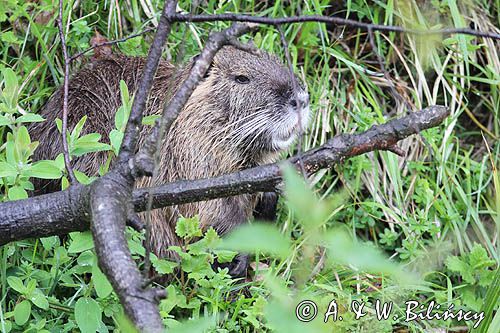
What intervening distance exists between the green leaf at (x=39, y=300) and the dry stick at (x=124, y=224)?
0.52 meters

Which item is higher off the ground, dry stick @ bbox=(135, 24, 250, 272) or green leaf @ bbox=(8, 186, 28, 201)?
dry stick @ bbox=(135, 24, 250, 272)

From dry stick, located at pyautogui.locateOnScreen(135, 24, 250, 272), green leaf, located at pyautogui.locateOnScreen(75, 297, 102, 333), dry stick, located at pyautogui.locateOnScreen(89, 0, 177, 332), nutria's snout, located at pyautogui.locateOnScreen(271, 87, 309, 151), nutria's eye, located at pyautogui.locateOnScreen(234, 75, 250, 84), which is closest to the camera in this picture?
dry stick, located at pyautogui.locateOnScreen(89, 0, 177, 332)

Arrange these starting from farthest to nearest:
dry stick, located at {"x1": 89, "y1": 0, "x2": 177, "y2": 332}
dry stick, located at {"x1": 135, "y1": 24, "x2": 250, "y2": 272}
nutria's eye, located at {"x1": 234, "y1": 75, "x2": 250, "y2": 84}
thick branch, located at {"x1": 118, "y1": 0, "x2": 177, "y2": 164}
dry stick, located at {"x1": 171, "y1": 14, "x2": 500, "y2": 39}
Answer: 1. nutria's eye, located at {"x1": 234, "y1": 75, "x2": 250, "y2": 84}
2. thick branch, located at {"x1": 118, "y1": 0, "x2": 177, "y2": 164}
3. dry stick, located at {"x1": 135, "y1": 24, "x2": 250, "y2": 272}
4. dry stick, located at {"x1": 171, "y1": 14, "x2": 500, "y2": 39}
5. dry stick, located at {"x1": 89, "y1": 0, "x2": 177, "y2": 332}

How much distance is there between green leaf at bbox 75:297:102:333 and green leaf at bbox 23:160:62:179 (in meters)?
0.32

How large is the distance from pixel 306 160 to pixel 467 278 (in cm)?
101

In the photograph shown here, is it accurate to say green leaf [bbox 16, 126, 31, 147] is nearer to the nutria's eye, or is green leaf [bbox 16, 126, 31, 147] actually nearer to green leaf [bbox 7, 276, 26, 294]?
green leaf [bbox 7, 276, 26, 294]

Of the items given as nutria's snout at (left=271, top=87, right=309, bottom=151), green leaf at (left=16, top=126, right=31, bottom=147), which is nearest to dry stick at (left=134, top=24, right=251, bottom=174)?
green leaf at (left=16, top=126, right=31, bottom=147)

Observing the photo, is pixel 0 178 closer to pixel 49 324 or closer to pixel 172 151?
pixel 49 324

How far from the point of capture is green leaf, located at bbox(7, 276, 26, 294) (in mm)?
2082

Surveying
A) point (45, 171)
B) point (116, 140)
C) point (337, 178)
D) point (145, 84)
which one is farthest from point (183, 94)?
point (337, 178)

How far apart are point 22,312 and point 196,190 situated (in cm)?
59

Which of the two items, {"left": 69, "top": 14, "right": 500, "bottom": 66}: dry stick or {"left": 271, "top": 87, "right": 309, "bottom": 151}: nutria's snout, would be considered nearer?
{"left": 69, "top": 14, "right": 500, "bottom": 66}: dry stick

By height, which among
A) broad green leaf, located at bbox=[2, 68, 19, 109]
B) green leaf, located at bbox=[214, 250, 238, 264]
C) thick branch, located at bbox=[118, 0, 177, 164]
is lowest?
green leaf, located at bbox=[214, 250, 238, 264]

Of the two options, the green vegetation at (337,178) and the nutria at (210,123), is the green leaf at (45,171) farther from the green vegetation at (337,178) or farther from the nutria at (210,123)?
the nutria at (210,123)
